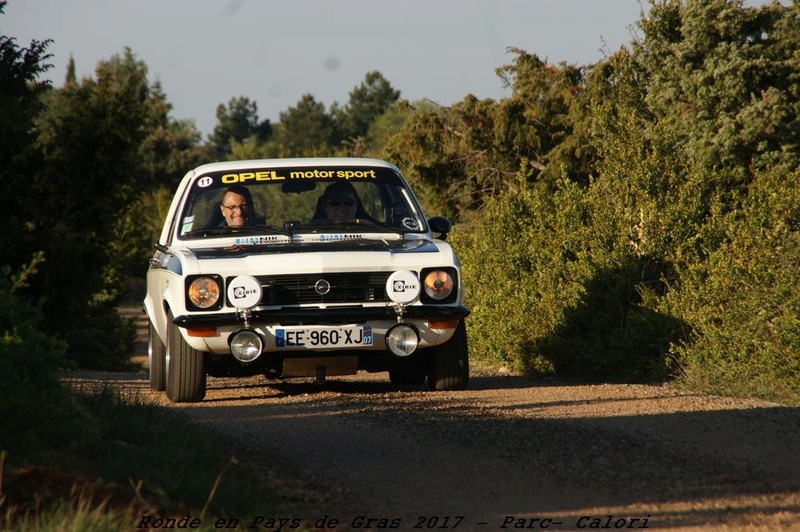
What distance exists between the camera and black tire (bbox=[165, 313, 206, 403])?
885cm

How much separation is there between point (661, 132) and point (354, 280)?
6.45m

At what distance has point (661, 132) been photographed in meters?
14.0

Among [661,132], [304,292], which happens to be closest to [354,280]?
[304,292]

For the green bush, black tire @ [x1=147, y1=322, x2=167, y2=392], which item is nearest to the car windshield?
black tire @ [x1=147, y1=322, x2=167, y2=392]

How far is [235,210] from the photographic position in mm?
10000

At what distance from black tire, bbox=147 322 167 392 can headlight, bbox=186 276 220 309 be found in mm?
1194

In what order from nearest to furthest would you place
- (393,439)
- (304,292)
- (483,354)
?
(393,439), (304,292), (483,354)

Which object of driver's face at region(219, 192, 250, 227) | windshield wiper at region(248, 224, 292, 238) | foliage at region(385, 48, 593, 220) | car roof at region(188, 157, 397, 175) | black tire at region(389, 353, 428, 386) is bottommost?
black tire at region(389, 353, 428, 386)

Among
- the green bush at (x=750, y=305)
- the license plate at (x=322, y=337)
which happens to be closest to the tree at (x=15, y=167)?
the license plate at (x=322, y=337)

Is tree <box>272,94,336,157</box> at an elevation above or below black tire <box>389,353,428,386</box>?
above

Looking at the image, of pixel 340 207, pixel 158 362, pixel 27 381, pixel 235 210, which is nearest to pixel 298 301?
pixel 235 210

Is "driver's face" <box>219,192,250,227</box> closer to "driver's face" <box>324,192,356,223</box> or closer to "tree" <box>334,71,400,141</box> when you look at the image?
"driver's face" <box>324,192,356,223</box>

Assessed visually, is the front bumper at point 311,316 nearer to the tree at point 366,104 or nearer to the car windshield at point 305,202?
the car windshield at point 305,202

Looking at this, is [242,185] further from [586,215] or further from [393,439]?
[586,215]
